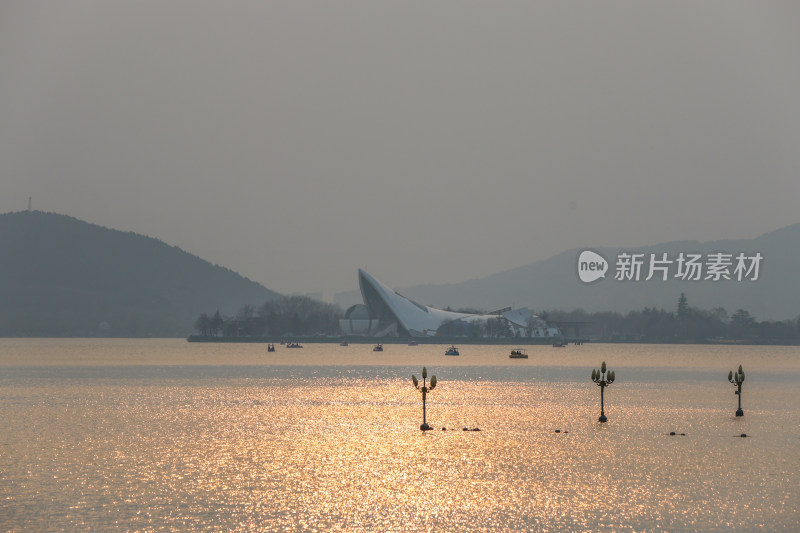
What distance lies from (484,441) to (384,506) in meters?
17.3

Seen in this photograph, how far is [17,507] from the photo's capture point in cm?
2988

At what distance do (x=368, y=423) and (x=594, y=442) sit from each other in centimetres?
1290

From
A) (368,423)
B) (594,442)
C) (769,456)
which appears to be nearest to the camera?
(769,456)

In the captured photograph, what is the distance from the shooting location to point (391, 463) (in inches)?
1549

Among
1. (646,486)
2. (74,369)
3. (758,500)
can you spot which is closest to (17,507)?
(646,486)

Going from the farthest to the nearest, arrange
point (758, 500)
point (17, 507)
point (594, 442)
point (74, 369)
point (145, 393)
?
point (74, 369) < point (145, 393) < point (594, 442) < point (758, 500) < point (17, 507)

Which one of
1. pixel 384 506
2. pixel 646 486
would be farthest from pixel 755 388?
pixel 384 506

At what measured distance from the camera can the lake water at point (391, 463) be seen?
29297mm

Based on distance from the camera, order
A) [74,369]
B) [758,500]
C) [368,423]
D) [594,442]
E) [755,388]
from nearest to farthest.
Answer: [758,500]
[594,442]
[368,423]
[755,388]
[74,369]

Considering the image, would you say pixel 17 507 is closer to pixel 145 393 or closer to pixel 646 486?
pixel 646 486

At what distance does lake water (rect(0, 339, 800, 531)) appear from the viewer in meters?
29.3

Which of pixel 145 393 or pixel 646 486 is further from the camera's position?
pixel 145 393

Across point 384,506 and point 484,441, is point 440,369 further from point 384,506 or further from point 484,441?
point 384,506

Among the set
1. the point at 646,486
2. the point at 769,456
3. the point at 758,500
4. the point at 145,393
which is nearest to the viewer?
the point at 758,500
